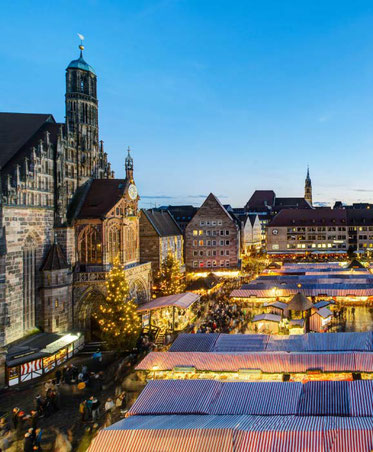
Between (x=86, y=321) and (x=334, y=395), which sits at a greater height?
(x=334, y=395)

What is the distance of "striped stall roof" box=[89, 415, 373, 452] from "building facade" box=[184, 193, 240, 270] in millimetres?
49772

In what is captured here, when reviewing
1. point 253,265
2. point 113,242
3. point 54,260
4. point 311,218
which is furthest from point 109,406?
point 311,218

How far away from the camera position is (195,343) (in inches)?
717

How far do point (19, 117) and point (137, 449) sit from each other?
2896 cm

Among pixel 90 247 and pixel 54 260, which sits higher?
pixel 90 247

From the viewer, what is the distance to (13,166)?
26.9 meters

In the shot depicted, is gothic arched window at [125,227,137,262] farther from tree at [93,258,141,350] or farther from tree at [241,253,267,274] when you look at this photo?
tree at [241,253,267,274]

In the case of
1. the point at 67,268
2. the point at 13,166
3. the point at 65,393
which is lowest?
the point at 65,393

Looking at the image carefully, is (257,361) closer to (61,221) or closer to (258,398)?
(258,398)

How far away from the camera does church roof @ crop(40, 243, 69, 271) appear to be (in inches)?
1094

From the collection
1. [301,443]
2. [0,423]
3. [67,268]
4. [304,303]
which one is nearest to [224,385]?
[301,443]

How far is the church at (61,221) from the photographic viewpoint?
2519 cm

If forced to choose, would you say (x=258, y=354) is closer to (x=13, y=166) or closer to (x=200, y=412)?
(x=200, y=412)

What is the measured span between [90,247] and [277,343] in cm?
1835
